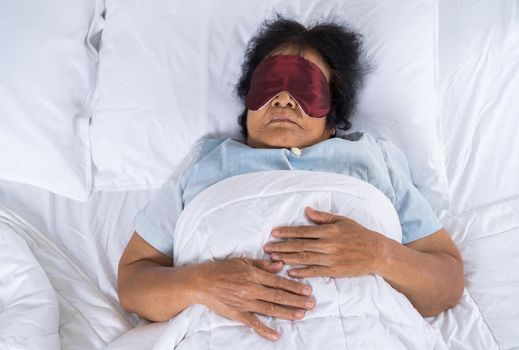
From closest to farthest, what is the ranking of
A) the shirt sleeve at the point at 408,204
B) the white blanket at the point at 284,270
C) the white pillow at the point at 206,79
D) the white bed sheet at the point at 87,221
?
the white blanket at the point at 284,270
the shirt sleeve at the point at 408,204
the white bed sheet at the point at 87,221
the white pillow at the point at 206,79

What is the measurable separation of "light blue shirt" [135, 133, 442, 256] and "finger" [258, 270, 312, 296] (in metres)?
0.29

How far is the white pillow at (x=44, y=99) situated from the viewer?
157 centimetres

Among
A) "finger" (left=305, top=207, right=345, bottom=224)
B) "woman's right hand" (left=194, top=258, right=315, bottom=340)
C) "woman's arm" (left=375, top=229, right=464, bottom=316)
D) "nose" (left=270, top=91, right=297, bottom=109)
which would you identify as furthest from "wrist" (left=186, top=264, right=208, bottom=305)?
"nose" (left=270, top=91, right=297, bottom=109)

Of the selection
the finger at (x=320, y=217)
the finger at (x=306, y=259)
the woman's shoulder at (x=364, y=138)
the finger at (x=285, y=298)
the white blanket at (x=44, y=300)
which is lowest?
the white blanket at (x=44, y=300)

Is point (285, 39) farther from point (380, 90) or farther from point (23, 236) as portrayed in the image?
point (23, 236)

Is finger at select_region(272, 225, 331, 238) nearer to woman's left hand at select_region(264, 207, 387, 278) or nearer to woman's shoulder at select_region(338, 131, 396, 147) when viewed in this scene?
woman's left hand at select_region(264, 207, 387, 278)

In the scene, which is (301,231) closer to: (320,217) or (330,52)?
(320,217)

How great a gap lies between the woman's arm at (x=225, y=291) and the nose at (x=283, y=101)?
398mm

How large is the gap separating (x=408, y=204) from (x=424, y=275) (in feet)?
0.62

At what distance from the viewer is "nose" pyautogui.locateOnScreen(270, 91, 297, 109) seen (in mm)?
1437

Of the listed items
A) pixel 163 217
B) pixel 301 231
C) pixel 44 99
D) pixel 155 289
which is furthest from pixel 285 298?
pixel 44 99

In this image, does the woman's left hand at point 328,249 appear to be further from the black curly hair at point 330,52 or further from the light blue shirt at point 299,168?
the black curly hair at point 330,52

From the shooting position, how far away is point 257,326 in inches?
44.6

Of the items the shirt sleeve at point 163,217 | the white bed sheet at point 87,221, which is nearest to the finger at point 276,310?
the shirt sleeve at point 163,217
